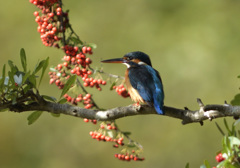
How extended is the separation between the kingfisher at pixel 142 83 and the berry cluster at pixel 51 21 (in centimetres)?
52

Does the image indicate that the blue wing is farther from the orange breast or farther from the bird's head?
the bird's head

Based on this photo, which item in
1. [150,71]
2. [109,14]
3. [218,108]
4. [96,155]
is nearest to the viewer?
[218,108]

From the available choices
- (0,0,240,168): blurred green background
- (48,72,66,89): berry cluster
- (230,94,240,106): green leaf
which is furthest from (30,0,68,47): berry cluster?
(0,0,240,168): blurred green background

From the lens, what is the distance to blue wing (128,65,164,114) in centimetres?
291

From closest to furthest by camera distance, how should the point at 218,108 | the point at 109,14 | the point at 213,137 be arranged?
the point at 218,108
the point at 213,137
the point at 109,14

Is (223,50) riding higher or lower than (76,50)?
higher

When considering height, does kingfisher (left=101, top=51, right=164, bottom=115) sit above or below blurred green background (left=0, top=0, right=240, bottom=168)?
below

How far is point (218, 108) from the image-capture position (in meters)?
2.11

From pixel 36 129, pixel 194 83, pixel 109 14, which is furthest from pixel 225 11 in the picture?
Answer: pixel 36 129

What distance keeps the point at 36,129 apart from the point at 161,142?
5.17 ft

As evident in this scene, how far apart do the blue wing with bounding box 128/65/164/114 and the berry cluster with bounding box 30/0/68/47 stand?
0.64 meters

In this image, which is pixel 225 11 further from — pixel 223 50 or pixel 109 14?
pixel 109 14

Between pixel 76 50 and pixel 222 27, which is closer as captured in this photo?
pixel 76 50

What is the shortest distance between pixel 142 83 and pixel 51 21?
30.1 inches
